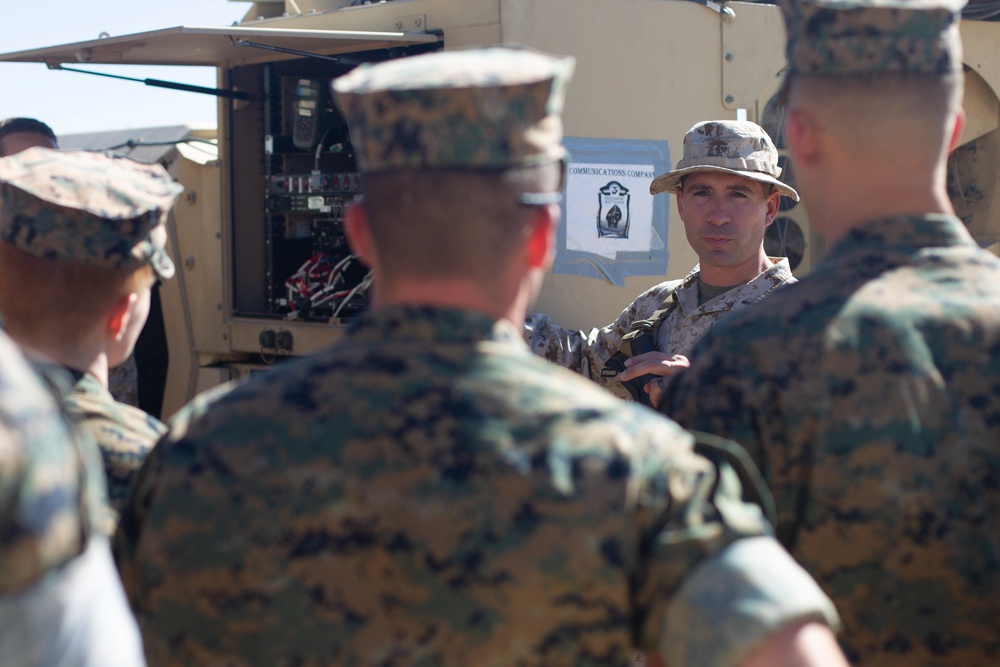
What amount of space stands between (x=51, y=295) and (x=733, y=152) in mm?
2186

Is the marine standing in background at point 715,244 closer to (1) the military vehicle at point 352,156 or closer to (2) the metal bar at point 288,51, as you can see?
(1) the military vehicle at point 352,156

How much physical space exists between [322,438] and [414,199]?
0.27m

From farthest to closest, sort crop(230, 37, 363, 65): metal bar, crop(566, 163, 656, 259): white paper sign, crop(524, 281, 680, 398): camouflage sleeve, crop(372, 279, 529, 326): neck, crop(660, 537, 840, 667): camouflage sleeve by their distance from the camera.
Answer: crop(566, 163, 656, 259): white paper sign, crop(230, 37, 363, 65): metal bar, crop(524, 281, 680, 398): camouflage sleeve, crop(372, 279, 529, 326): neck, crop(660, 537, 840, 667): camouflage sleeve

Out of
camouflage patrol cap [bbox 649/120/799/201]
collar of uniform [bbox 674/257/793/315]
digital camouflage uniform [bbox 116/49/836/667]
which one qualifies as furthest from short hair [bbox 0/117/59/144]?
digital camouflage uniform [bbox 116/49/836/667]

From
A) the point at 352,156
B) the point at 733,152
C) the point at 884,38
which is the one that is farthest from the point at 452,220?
the point at 352,156

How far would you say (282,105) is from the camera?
203 inches

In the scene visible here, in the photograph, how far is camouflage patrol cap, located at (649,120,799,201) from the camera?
135 inches

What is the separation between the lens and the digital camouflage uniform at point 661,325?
337 cm

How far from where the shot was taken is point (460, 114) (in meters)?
1.26

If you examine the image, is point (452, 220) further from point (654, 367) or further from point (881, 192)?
point (654, 367)

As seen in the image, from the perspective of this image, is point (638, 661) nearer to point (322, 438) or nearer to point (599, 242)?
point (599, 242)

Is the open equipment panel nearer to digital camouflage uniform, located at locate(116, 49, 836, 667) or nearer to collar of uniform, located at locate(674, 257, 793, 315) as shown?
collar of uniform, located at locate(674, 257, 793, 315)

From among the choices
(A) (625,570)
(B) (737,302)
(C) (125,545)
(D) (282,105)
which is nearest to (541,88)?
(A) (625,570)

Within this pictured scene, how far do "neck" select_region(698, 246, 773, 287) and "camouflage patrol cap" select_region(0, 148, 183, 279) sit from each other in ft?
6.19
